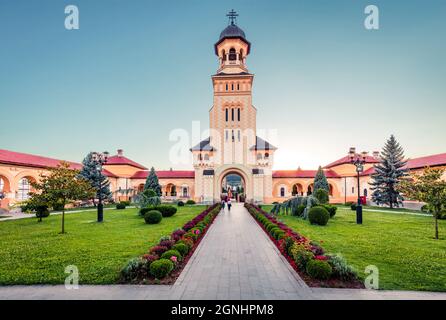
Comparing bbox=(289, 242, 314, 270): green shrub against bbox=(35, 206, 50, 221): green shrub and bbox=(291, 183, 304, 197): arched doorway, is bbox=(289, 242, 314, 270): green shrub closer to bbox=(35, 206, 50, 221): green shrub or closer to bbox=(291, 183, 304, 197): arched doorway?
bbox=(35, 206, 50, 221): green shrub

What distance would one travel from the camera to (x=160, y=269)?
6809 millimetres

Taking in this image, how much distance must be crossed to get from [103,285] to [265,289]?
414 cm

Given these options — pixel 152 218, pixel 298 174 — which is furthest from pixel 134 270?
pixel 298 174

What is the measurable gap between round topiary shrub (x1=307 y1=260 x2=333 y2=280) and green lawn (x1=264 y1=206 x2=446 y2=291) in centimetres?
118

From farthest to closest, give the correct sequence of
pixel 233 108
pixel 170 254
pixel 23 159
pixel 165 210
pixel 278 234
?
1. pixel 233 108
2. pixel 23 159
3. pixel 165 210
4. pixel 278 234
5. pixel 170 254

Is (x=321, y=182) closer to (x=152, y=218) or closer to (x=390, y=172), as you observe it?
(x=390, y=172)

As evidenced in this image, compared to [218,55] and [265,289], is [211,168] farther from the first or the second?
[265,289]

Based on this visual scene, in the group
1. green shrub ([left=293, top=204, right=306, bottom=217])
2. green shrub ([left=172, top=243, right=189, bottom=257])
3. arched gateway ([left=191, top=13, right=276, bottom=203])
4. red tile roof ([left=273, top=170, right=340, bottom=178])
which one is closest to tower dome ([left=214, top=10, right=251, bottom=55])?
arched gateway ([left=191, top=13, right=276, bottom=203])

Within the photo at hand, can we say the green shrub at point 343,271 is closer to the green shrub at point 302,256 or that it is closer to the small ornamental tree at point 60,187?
the green shrub at point 302,256

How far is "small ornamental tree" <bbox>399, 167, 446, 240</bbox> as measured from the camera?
508 inches

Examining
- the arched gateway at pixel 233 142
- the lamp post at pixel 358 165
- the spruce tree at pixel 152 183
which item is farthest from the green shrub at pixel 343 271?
the spruce tree at pixel 152 183

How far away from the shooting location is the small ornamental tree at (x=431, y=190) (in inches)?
508

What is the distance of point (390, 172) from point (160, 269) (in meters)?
32.0
